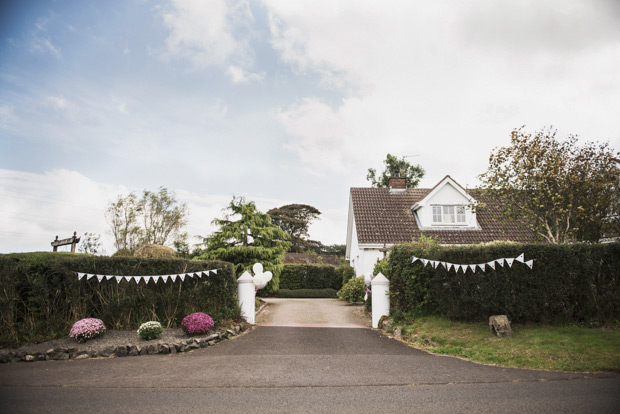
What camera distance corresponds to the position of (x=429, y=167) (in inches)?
1580

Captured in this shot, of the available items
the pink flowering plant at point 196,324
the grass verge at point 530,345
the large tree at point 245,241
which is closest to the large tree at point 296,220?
the large tree at point 245,241

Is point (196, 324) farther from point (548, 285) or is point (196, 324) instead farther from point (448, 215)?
point (448, 215)

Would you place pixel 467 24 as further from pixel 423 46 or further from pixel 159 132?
pixel 159 132

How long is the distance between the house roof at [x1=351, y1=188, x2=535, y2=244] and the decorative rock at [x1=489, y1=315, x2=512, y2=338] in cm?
1177

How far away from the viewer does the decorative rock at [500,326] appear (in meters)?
9.03

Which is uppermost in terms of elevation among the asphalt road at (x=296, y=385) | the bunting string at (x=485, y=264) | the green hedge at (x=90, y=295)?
the bunting string at (x=485, y=264)

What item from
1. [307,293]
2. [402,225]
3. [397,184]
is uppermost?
[397,184]

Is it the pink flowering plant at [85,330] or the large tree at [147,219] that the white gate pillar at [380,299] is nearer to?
the pink flowering plant at [85,330]

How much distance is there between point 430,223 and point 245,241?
1097cm

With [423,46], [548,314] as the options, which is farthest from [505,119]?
[548,314]

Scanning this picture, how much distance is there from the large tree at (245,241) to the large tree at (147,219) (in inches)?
384

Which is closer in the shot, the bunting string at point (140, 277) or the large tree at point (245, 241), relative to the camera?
the bunting string at point (140, 277)

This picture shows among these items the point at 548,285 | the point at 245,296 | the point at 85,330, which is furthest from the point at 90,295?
the point at 548,285

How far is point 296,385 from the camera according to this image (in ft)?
19.9
